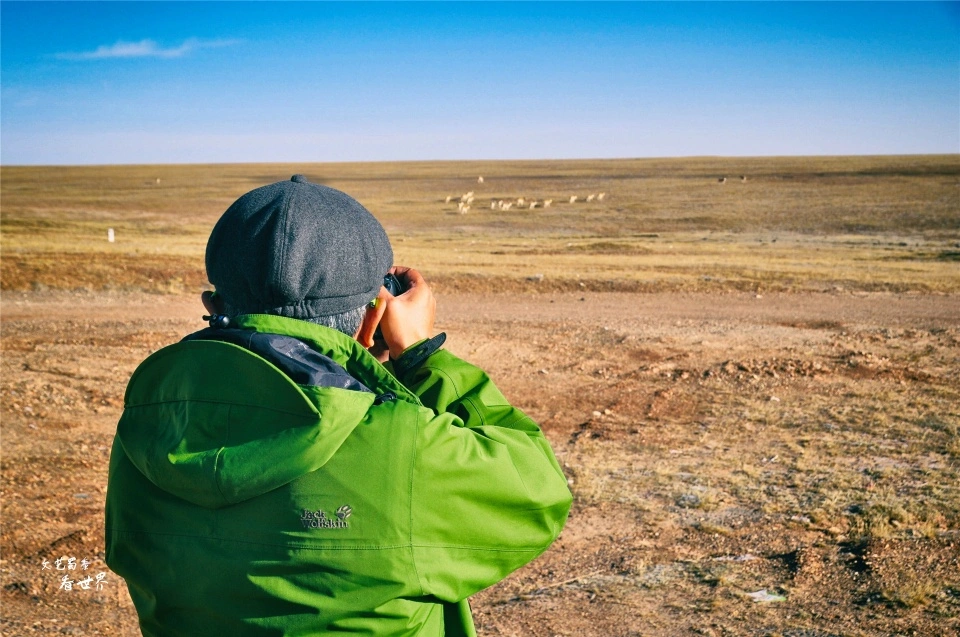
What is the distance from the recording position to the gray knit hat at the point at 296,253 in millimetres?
1325

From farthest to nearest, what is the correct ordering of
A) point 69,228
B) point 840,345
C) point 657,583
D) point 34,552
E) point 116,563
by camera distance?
point 69,228 < point 840,345 < point 34,552 < point 657,583 < point 116,563

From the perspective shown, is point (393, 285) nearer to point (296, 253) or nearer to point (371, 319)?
point (371, 319)

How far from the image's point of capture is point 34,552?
4637 mm

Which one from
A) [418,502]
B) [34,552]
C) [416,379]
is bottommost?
[34,552]

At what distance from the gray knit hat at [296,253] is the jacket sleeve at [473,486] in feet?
0.71

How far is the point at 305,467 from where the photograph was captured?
3.85 ft

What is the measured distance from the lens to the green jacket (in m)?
1.19

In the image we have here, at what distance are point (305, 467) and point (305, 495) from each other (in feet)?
0.19

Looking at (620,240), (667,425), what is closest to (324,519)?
(667,425)

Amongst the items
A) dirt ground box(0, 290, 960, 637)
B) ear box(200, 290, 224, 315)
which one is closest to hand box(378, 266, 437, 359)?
ear box(200, 290, 224, 315)

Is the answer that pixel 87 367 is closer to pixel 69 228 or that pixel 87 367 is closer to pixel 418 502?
pixel 418 502

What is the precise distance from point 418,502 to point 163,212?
166 feet

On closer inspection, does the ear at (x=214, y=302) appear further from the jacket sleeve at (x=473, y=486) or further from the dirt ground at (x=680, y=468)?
the dirt ground at (x=680, y=468)

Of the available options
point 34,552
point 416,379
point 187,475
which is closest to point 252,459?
point 187,475
